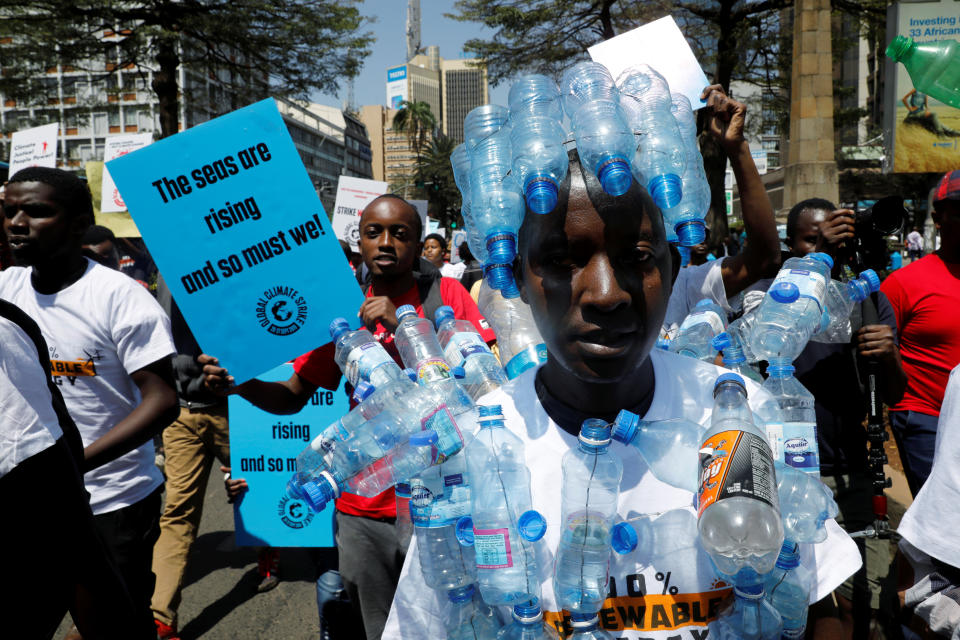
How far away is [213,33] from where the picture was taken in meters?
15.3

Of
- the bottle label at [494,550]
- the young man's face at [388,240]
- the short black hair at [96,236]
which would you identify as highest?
the short black hair at [96,236]

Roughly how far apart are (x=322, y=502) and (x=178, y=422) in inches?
147

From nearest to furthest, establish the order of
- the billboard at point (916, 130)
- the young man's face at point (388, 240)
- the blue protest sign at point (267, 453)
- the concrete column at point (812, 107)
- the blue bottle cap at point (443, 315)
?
the blue bottle cap at point (443, 315) → the young man's face at point (388, 240) → the blue protest sign at point (267, 453) → the concrete column at point (812, 107) → the billboard at point (916, 130)

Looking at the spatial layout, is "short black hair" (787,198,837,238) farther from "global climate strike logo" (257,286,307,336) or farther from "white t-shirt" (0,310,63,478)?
"white t-shirt" (0,310,63,478)

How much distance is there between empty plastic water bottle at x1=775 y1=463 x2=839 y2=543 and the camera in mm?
1446

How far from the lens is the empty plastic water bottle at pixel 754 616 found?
4.37 ft

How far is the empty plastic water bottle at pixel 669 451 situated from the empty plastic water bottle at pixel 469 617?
505mm

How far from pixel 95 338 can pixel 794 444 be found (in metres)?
2.84

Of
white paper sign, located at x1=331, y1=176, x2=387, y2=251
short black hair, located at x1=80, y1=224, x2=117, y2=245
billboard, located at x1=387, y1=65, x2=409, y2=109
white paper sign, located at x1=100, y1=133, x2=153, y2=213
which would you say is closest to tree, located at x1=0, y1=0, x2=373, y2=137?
white paper sign, located at x1=100, y1=133, x2=153, y2=213

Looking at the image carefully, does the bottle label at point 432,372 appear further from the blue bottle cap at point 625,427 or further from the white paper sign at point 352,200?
the white paper sign at point 352,200

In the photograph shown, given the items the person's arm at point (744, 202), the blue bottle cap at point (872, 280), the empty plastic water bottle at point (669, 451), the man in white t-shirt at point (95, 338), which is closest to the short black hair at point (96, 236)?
the man in white t-shirt at point (95, 338)

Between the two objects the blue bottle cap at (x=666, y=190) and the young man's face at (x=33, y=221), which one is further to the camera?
the young man's face at (x=33, y=221)

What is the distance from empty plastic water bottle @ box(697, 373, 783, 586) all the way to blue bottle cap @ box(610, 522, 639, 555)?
0.16m

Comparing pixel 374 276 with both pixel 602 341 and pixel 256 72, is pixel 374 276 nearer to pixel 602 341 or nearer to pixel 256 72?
pixel 602 341
